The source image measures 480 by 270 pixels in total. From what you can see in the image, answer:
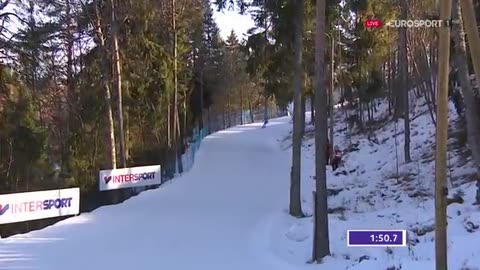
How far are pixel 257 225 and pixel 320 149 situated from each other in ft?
15.0

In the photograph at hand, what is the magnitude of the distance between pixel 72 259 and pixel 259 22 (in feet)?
46.3

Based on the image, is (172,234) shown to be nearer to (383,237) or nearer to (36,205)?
(36,205)

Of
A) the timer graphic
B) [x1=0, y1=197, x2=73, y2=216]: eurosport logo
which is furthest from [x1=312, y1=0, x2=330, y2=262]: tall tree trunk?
[x1=0, y1=197, x2=73, y2=216]: eurosport logo

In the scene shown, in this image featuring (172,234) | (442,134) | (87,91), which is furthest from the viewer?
(87,91)

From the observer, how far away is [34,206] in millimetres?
16391

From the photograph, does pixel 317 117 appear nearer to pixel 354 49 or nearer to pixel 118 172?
pixel 118 172

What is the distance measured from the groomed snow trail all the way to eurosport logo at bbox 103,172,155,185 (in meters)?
0.75

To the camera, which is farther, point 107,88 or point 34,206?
point 107,88

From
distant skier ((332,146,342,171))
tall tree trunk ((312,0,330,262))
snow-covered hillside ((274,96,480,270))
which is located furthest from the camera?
distant skier ((332,146,342,171))

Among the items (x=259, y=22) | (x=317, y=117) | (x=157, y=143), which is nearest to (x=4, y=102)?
(x=259, y=22)

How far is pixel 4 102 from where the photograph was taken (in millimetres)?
24484

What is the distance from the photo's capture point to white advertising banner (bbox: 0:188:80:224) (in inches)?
615

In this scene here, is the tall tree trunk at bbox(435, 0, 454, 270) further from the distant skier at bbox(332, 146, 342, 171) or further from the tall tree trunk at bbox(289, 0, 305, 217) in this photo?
the distant skier at bbox(332, 146, 342, 171)

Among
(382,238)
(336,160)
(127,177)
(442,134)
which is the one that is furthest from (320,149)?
(336,160)
